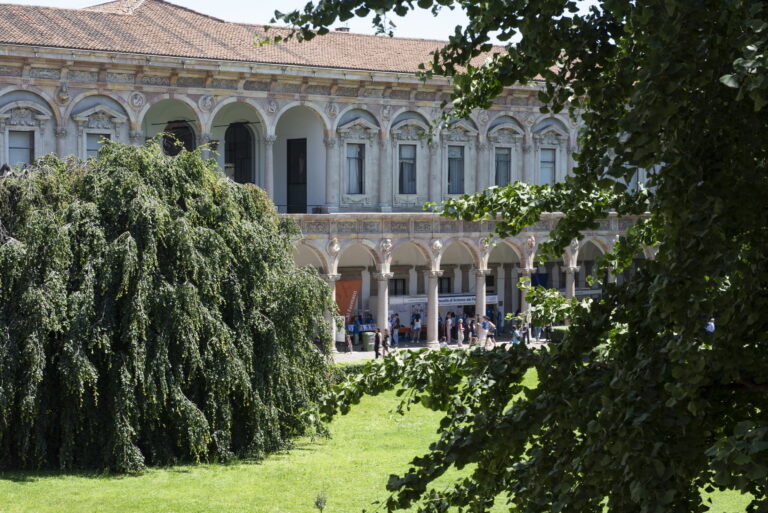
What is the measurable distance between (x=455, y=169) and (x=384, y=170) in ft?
10.3

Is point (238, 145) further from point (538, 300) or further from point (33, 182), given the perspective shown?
point (538, 300)

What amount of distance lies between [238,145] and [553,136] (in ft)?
37.8

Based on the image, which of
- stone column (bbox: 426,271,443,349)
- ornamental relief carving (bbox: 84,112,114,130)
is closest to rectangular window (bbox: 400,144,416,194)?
stone column (bbox: 426,271,443,349)

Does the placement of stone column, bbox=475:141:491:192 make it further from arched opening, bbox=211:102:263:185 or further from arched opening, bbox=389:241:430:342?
arched opening, bbox=211:102:263:185

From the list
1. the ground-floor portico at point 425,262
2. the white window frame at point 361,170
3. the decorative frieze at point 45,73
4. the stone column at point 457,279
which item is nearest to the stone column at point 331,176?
the white window frame at point 361,170

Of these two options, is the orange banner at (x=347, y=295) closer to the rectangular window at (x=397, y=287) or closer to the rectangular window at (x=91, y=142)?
the rectangular window at (x=397, y=287)

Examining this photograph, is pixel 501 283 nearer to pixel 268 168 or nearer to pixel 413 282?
pixel 413 282

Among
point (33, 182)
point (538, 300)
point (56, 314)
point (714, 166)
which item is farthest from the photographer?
point (33, 182)

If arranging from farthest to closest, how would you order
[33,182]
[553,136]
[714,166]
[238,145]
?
[553,136]
[238,145]
[33,182]
[714,166]

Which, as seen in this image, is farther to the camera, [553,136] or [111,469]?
[553,136]

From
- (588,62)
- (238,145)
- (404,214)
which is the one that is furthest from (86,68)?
(588,62)

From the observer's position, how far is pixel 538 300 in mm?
8922

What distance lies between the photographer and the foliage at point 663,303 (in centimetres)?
463

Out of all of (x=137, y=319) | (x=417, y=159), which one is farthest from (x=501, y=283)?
(x=137, y=319)
